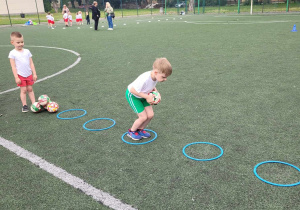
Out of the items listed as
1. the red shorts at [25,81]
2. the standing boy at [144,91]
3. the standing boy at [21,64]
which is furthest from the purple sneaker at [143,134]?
the red shorts at [25,81]

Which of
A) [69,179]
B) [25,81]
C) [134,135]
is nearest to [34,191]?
[69,179]

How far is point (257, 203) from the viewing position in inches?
114

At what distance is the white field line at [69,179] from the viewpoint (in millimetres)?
2935

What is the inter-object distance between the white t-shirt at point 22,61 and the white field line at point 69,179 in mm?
Result: 1674

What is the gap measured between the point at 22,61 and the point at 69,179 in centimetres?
306

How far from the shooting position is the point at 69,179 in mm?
3373

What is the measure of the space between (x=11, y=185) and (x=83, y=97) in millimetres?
3249

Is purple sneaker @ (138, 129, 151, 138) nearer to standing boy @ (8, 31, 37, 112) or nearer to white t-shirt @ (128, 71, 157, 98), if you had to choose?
white t-shirt @ (128, 71, 157, 98)

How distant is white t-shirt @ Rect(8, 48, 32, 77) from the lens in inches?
214

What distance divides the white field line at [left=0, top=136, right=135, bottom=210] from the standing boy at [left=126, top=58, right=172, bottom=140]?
48.2 inches

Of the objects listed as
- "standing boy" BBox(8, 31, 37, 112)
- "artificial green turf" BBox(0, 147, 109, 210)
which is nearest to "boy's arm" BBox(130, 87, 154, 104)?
"artificial green turf" BBox(0, 147, 109, 210)

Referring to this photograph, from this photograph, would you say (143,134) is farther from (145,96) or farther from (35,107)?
(35,107)

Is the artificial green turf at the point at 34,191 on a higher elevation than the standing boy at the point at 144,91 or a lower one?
lower

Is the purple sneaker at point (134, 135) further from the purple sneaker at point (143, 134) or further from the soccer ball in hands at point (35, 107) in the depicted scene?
the soccer ball in hands at point (35, 107)
